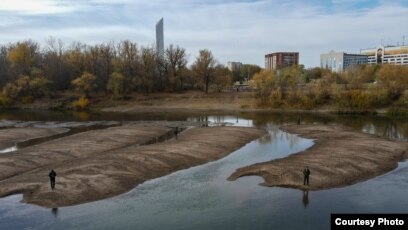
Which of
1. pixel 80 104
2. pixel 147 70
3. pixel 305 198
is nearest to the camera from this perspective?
pixel 305 198

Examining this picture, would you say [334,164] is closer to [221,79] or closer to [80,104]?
[221,79]

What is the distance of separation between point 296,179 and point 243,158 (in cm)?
1123

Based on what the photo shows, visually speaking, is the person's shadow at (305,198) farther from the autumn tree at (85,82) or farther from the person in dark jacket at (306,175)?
the autumn tree at (85,82)

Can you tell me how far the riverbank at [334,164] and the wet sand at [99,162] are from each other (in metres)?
8.48

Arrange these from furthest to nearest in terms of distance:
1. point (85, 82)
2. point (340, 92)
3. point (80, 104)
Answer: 1. point (85, 82)
2. point (80, 104)
3. point (340, 92)

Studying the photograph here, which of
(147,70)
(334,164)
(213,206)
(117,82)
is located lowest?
(213,206)

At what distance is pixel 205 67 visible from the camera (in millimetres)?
123875

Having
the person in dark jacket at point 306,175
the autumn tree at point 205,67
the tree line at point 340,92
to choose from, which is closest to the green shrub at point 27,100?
the autumn tree at point 205,67

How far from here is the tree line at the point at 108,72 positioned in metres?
120

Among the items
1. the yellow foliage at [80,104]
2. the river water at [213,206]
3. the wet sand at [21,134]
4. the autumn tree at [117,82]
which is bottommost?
the river water at [213,206]

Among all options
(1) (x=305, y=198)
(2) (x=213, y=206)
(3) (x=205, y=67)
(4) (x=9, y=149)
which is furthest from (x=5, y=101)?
(1) (x=305, y=198)

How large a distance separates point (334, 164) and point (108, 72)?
98929 millimetres

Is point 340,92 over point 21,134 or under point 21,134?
over

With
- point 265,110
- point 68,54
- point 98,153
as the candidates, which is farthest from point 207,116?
point 68,54
